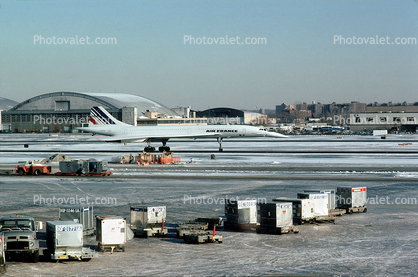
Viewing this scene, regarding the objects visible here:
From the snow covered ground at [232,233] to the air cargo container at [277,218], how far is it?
396 mm

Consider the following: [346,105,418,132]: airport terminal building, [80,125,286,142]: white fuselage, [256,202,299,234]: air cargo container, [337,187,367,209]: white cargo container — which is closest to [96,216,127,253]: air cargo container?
[256,202,299,234]: air cargo container

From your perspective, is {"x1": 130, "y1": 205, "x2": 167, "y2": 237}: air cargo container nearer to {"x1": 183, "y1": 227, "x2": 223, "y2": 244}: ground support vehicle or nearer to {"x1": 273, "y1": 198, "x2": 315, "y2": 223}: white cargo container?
{"x1": 183, "y1": 227, "x2": 223, "y2": 244}: ground support vehicle

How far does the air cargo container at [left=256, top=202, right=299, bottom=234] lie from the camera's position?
21156mm

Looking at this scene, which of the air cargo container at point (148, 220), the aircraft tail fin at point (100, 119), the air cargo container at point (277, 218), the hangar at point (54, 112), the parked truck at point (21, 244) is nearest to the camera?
the parked truck at point (21, 244)

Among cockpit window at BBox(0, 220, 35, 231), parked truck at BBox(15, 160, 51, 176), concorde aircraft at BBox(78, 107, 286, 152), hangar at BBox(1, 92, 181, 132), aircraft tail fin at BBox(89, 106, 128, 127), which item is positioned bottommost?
cockpit window at BBox(0, 220, 35, 231)

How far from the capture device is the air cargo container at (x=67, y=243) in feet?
55.7

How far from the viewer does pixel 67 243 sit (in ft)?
56.4

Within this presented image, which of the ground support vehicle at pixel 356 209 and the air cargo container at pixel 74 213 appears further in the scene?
the ground support vehicle at pixel 356 209

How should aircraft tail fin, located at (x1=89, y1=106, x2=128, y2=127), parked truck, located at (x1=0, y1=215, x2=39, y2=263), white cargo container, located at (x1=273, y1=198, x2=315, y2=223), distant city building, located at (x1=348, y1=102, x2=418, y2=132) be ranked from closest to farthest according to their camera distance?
parked truck, located at (x1=0, y1=215, x2=39, y2=263)
white cargo container, located at (x1=273, y1=198, x2=315, y2=223)
aircraft tail fin, located at (x1=89, y1=106, x2=128, y2=127)
distant city building, located at (x1=348, y1=102, x2=418, y2=132)

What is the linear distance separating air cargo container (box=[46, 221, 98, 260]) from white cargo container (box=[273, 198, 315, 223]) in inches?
410

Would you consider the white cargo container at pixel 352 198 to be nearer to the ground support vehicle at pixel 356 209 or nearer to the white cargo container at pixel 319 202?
the ground support vehicle at pixel 356 209

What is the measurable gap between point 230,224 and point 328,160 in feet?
120

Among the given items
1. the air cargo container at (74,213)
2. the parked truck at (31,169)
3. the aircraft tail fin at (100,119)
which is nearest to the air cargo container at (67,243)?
the air cargo container at (74,213)

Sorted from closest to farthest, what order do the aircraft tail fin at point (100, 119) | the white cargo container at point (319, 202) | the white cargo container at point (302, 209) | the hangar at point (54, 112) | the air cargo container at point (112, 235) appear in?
the air cargo container at point (112, 235)
the white cargo container at point (302, 209)
the white cargo container at point (319, 202)
the aircraft tail fin at point (100, 119)
the hangar at point (54, 112)
